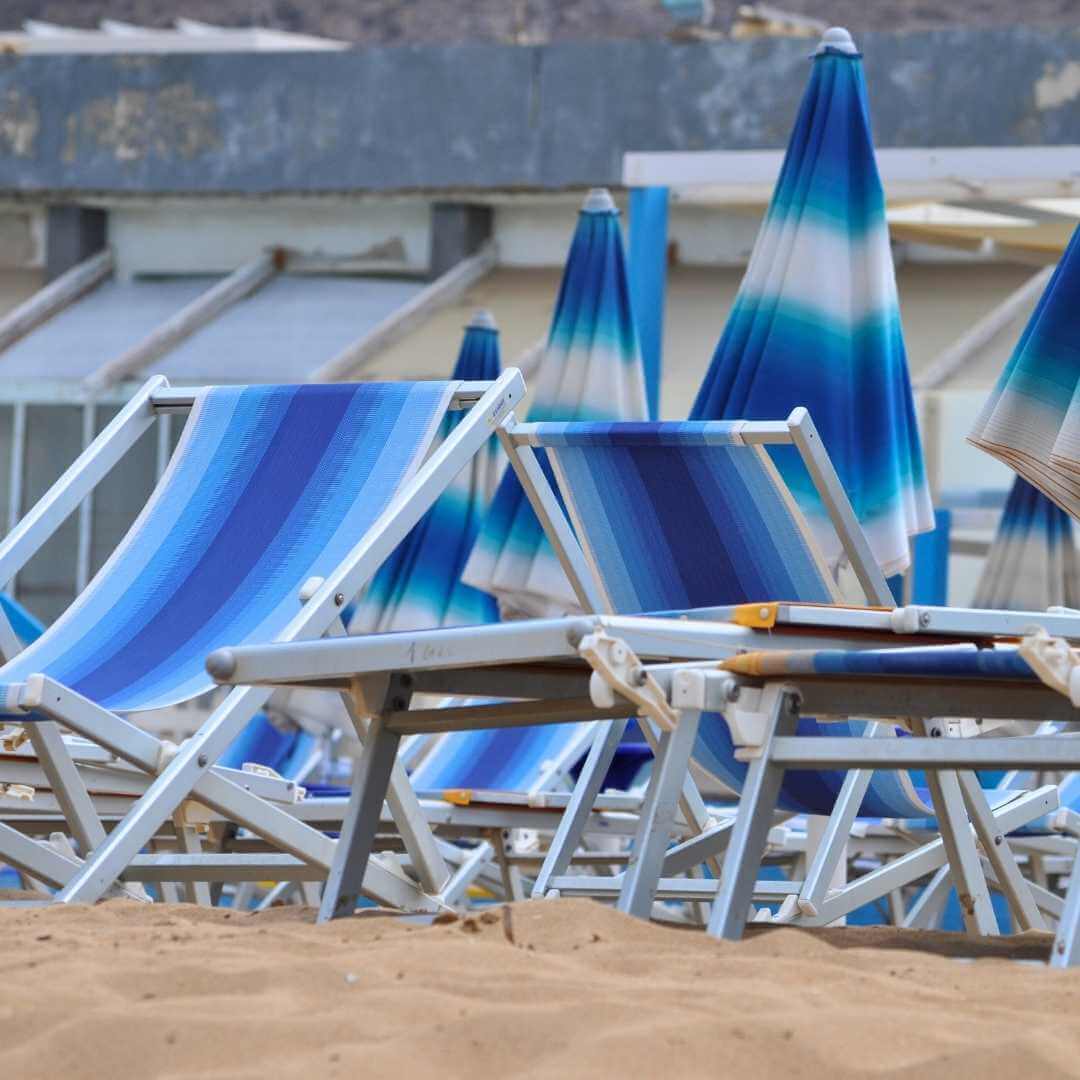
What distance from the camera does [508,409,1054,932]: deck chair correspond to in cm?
363

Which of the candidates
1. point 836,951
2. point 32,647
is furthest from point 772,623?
point 32,647

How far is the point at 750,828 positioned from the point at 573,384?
4246mm

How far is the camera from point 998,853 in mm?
3781

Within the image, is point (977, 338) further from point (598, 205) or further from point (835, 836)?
point (835, 836)

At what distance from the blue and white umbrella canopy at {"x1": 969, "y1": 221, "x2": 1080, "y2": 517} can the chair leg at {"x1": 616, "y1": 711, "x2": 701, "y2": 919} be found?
1231 millimetres

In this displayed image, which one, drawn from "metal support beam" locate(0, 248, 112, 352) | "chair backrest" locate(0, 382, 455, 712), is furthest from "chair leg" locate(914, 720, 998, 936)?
"metal support beam" locate(0, 248, 112, 352)

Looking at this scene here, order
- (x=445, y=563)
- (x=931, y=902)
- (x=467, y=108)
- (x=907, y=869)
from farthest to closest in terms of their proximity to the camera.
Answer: (x=467, y=108), (x=445, y=563), (x=931, y=902), (x=907, y=869)

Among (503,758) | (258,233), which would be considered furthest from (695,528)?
(258,233)

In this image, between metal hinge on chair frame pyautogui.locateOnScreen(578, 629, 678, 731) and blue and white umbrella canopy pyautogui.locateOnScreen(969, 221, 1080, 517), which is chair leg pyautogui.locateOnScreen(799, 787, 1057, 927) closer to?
blue and white umbrella canopy pyautogui.locateOnScreen(969, 221, 1080, 517)

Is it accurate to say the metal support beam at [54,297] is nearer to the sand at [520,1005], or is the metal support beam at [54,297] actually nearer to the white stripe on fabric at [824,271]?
the white stripe on fabric at [824,271]

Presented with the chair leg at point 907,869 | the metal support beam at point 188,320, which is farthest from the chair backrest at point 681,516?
the metal support beam at point 188,320

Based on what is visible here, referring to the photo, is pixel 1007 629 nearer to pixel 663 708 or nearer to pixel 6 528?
pixel 663 708

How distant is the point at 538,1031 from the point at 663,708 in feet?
2.23

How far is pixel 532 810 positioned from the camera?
5270 mm
